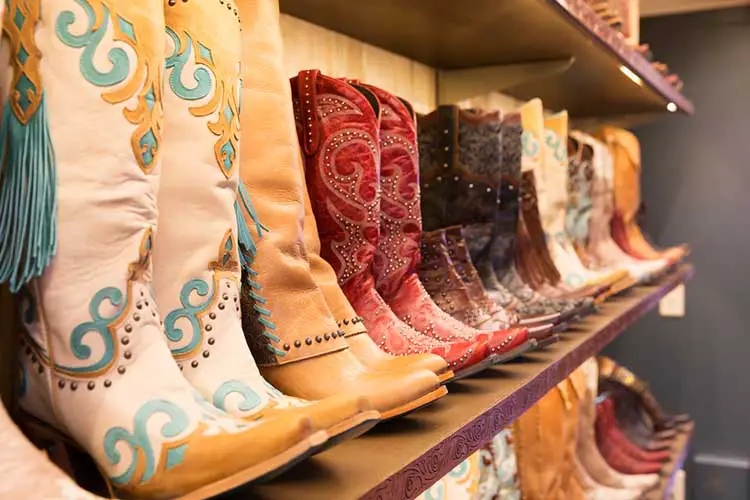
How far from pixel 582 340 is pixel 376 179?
0.57 m

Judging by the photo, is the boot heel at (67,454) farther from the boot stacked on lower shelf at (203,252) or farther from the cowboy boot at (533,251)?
the cowboy boot at (533,251)

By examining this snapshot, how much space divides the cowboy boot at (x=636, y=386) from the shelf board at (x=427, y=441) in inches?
56.3

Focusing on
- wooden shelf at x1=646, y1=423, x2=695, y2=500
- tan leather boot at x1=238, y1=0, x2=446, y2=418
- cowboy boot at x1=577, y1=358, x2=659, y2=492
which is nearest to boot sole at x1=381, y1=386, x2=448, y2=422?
tan leather boot at x1=238, y1=0, x2=446, y2=418

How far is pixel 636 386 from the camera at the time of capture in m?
2.80

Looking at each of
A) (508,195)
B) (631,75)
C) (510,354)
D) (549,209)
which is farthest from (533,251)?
(510,354)

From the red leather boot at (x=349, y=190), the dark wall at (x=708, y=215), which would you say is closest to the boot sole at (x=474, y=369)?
the red leather boot at (x=349, y=190)

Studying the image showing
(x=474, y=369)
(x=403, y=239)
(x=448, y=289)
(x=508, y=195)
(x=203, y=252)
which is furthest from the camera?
(x=508, y=195)

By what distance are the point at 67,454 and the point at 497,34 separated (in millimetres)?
1246

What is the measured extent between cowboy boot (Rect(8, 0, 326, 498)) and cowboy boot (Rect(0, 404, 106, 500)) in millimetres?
Result: 38

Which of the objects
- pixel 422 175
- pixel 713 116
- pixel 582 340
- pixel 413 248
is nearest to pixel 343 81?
pixel 413 248

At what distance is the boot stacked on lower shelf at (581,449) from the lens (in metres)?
1.57

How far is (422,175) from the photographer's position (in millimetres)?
1318

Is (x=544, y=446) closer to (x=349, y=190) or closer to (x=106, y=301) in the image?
(x=349, y=190)

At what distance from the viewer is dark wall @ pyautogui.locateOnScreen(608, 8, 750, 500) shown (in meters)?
3.45
